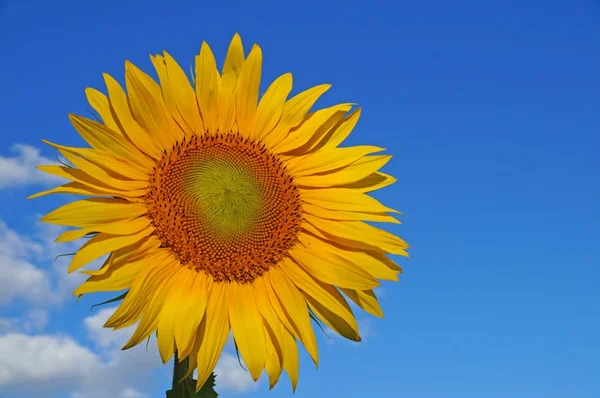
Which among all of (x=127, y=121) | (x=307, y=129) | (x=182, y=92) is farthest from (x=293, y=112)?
(x=127, y=121)

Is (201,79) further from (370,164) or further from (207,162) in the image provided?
(370,164)

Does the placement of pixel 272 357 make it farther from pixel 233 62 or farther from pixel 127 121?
pixel 233 62

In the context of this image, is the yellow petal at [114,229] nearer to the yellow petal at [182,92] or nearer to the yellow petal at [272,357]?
the yellow petal at [182,92]

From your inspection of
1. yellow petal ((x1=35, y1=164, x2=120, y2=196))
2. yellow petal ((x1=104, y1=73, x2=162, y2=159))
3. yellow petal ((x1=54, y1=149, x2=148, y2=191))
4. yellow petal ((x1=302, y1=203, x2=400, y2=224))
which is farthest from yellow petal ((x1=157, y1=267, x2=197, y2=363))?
yellow petal ((x1=302, y1=203, x2=400, y2=224))

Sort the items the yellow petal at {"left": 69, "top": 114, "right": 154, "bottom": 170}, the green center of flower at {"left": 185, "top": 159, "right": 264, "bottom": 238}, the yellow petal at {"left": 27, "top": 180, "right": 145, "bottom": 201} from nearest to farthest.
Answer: the yellow petal at {"left": 27, "top": 180, "right": 145, "bottom": 201}, the yellow petal at {"left": 69, "top": 114, "right": 154, "bottom": 170}, the green center of flower at {"left": 185, "top": 159, "right": 264, "bottom": 238}

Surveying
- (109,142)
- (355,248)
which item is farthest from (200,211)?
(355,248)

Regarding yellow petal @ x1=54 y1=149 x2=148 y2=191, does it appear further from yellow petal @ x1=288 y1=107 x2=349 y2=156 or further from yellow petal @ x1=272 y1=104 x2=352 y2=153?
A: yellow petal @ x1=288 y1=107 x2=349 y2=156

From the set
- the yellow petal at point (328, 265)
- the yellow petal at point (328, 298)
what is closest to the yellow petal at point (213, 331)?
the yellow petal at point (328, 298)
